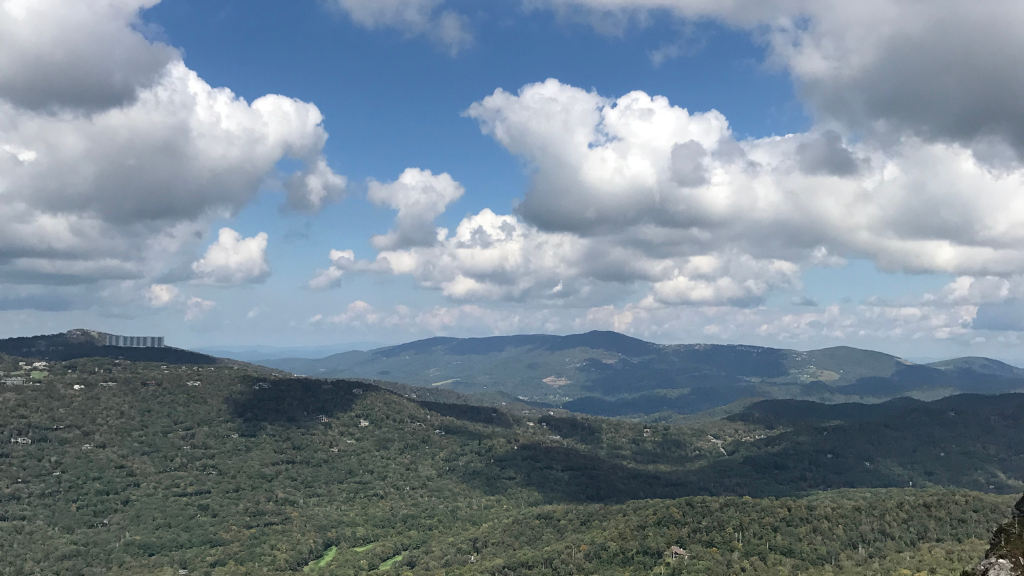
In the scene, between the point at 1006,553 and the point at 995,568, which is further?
the point at 1006,553

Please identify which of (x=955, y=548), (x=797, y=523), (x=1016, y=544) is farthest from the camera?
(x=797, y=523)

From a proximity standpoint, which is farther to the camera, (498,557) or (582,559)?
(498,557)

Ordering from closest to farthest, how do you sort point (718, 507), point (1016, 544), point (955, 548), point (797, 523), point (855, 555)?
point (1016, 544) → point (955, 548) → point (855, 555) → point (797, 523) → point (718, 507)

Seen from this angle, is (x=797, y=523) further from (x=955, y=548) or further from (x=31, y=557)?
(x=31, y=557)

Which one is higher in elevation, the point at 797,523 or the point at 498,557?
the point at 797,523

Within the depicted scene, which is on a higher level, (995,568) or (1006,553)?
(1006,553)

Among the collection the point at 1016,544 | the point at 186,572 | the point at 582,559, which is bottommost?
the point at 186,572

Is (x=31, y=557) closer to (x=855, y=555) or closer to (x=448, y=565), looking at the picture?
(x=448, y=565)

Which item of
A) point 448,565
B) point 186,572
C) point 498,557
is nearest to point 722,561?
point 498,557
